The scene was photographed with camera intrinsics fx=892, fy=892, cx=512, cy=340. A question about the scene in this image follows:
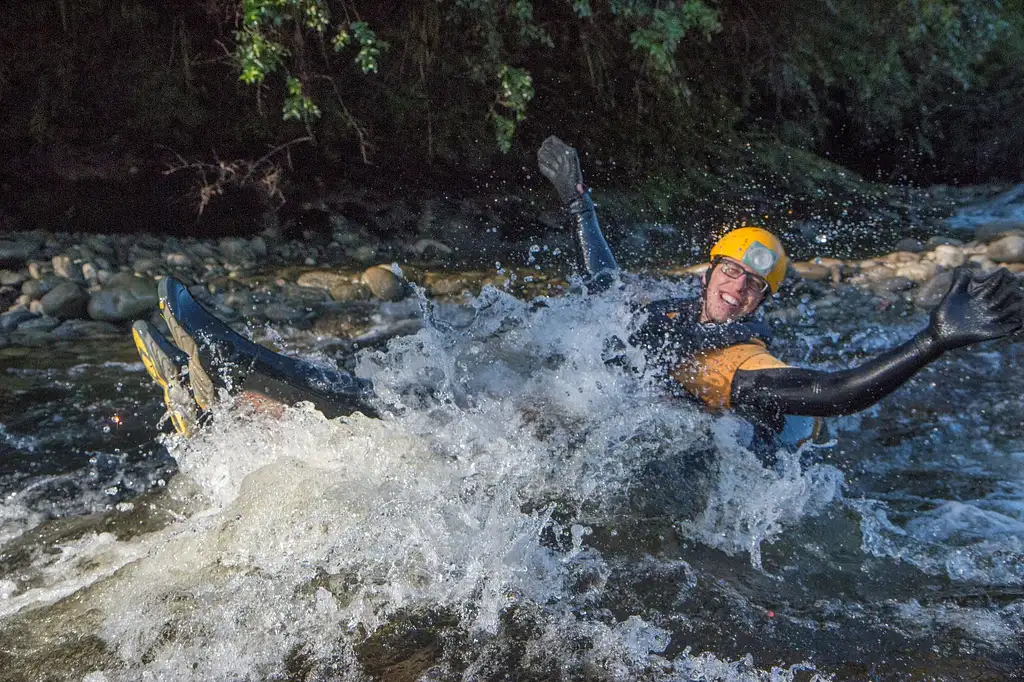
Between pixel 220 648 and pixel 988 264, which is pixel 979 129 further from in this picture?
pixel 220 648

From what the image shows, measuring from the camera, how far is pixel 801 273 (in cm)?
783

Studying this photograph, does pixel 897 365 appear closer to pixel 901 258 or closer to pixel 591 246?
pixel 591 246

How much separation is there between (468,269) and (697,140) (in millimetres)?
3280

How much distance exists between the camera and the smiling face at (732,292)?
439 centimetres

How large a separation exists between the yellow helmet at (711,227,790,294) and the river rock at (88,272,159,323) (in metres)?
3.97

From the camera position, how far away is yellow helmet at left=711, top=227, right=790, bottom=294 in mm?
4387

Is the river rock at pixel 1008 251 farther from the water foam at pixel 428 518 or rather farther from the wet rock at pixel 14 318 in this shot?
the wet rock at pixel 14 318

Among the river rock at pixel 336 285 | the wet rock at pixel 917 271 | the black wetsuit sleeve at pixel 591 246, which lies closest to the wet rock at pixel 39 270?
the river rock at pixel 336 285

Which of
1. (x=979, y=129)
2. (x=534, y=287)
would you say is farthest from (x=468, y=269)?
(x=979, y=129)

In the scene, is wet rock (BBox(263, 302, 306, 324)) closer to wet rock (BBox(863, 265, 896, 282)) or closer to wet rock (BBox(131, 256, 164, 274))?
wet rock (BBox(131, 256, 164, 274))

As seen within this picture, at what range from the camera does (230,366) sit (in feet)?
12.6

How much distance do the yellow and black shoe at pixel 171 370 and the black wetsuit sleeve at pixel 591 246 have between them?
2.46 m

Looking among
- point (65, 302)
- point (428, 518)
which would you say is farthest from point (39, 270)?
point (428, 518)

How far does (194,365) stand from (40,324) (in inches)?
105
